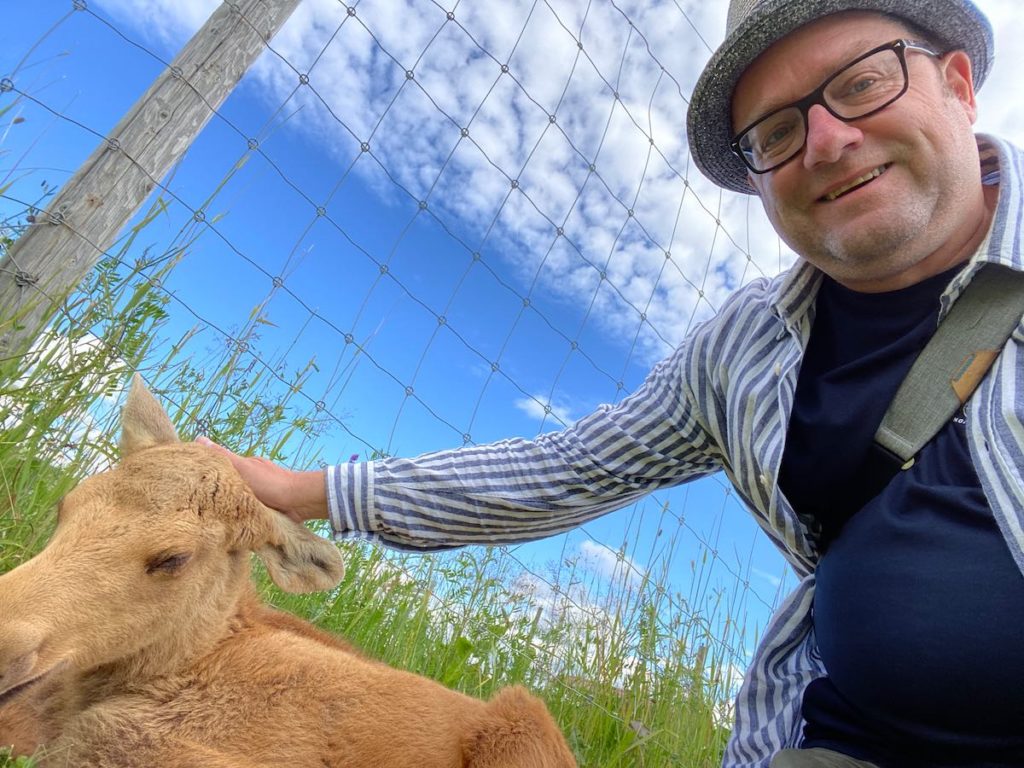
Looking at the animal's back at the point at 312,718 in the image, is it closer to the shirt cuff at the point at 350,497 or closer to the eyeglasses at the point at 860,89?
the shirt cuff at the point at 350,497

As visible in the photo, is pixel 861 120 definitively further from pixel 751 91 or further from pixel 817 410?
pixel 817 410

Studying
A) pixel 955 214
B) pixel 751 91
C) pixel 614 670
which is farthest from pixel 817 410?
pixel 614 670

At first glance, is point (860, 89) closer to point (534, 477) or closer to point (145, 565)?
point (534, 477)

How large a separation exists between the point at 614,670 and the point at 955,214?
9.15 ft

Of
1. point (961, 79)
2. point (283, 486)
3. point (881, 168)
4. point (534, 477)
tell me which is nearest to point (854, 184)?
point (881, 168)

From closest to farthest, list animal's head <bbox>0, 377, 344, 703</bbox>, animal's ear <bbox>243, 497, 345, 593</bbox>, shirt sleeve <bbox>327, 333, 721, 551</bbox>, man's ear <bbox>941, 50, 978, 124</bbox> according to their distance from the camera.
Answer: animal's head <bbox>0, 377, 344, 703</bbox> < animal's ear <bbox>243, 497, 345, 593</bbox> < man's ear <bbox>941, 50, 978, 124</bbox> < shirt sleeve <bbox>327, 333, 721, 551</bbox>

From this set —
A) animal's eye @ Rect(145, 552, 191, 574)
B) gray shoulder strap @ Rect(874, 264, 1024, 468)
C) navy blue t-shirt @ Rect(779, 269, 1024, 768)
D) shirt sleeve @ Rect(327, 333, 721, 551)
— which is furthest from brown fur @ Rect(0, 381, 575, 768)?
gray shoulder strap @ Rect(874, 264, 1024, 468)

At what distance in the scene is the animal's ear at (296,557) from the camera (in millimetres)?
2217

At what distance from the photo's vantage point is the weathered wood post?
2814mm

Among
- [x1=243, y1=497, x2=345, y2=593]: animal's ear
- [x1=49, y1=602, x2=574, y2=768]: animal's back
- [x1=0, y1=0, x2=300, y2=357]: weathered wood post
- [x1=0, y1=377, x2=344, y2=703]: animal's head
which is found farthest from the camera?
[x1=0, y1=0, x2=300, y2=357]: weathered wood post

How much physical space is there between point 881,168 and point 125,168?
8.43ft

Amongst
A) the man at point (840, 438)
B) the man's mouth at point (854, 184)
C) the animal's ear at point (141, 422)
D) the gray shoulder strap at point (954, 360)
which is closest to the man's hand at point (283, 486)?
the man at point (840, 438)

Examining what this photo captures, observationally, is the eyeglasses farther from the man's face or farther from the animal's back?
the animal's back

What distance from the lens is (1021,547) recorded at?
5.70 ft
